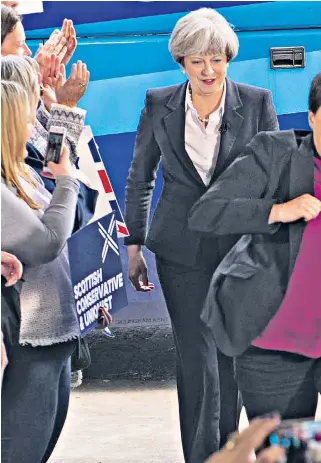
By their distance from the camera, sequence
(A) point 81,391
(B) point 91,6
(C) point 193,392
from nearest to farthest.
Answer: (C) point 193,392 → (B) point 91,6 → (A) point 81,391

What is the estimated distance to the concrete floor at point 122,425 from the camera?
458 centimetres

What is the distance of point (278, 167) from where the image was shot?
140 inches

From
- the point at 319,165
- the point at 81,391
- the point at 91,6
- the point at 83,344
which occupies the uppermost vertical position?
the point at 91,6

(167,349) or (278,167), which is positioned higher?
(278,167)

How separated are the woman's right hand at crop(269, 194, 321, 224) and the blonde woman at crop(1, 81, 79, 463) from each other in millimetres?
667

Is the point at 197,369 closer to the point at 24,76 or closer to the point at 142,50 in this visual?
the point at 24,76

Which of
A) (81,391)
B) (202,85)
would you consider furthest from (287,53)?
(81,391)

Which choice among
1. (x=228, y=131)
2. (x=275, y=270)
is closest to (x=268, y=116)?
(x=228, y=131)

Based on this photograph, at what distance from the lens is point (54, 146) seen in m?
3.78

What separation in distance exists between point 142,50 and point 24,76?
40.7 inches

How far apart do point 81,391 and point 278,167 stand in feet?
6.58

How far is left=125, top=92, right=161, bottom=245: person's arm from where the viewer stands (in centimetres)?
408

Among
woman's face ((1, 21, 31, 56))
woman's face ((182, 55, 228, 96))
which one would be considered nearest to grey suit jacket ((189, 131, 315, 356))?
woman's face ((182, 55, 228, 96))

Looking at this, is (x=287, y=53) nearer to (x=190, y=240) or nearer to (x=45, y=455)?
(x=190, y=240)
